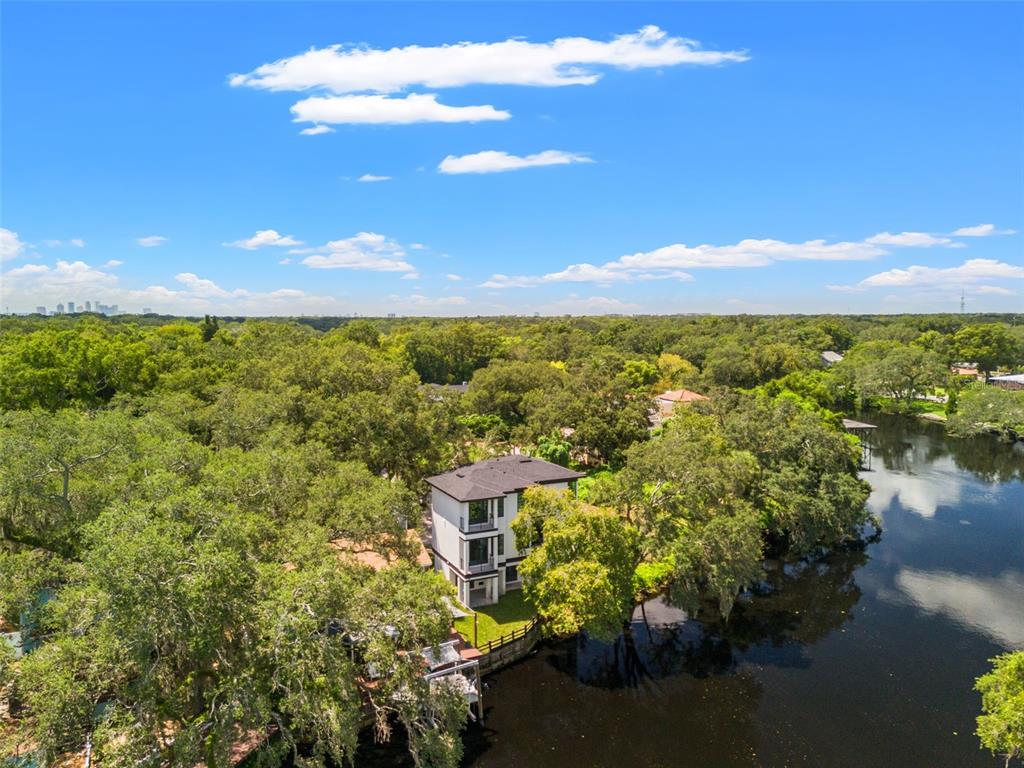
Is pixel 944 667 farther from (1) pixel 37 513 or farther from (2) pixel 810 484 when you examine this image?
(1) pixel 37 513

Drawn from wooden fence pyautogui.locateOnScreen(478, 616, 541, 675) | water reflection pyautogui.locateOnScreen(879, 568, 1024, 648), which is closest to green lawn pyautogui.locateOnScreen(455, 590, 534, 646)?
wooden fence pyautogui.locateOnScreen(478, 616, 541, 675)

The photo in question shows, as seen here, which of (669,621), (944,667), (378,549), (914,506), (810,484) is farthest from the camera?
(914,506)

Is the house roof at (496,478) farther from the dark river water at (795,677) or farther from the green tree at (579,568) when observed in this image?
the dark river water at (795,677)

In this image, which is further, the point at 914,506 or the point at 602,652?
the point at 914,506

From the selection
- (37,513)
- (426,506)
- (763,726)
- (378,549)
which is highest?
(37,513)

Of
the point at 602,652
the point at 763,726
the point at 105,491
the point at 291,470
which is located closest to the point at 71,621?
the point at 105,491

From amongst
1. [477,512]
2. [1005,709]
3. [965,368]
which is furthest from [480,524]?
[965,368]

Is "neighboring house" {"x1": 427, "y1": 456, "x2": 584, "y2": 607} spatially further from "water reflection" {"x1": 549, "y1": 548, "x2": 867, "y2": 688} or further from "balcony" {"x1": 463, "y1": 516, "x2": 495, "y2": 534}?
"water reflection" {"x1": 549, "y1": 548, "x2": 867, "y2": 688}

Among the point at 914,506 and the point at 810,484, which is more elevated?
the point at 810,484
